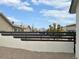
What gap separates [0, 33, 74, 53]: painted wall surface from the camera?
1795 cm

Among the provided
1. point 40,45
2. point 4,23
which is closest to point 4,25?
point 4,23

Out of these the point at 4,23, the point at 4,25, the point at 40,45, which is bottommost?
the point at 40,45

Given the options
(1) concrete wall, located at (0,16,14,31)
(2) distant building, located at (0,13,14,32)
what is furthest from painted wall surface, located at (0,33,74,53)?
(1) concrete wall, located at (0,16,14,31)

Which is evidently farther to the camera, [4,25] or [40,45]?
[4,25]

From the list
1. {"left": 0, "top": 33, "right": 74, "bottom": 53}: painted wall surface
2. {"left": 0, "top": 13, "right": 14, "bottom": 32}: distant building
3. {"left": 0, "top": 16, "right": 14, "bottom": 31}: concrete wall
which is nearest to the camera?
{"left": 0, "top": 33, "right": 74, "bottom": 53}: painted wall surface

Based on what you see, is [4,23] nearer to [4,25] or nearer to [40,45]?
[4,25]

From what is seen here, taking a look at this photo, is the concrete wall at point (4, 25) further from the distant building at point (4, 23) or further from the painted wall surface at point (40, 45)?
the painted wall surface at point (40, 45)

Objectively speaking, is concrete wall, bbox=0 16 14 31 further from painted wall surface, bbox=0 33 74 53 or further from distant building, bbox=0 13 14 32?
painted wall surface, bbox=0 33 74 53

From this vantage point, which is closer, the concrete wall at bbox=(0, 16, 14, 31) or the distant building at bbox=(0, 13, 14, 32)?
the concrete wall at bbox=(0, 16, 14, 31)

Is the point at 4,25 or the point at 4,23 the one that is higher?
the point at 4,23

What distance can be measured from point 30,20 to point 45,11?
5.87 metres

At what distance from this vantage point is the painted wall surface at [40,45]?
58.9 ft

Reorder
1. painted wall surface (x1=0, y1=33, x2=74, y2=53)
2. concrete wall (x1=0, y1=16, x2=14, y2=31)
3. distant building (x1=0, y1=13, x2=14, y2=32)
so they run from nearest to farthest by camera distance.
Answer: painted wall surface (x1=0, y1=33, x2=74, y2=53) < concrete wall (x1=0, y1=16, x2=14, y2=31) < distant building (x1=0, y1=13, x2=14, y2=32)

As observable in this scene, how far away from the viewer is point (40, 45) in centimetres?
1852
